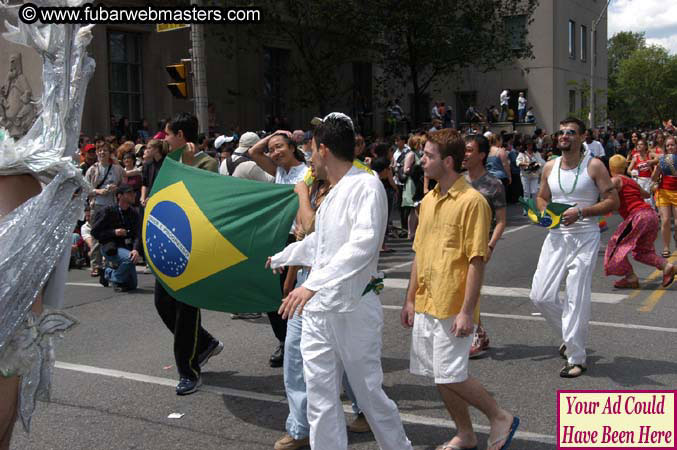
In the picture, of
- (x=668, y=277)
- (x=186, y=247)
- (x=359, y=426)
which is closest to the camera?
(x=359, y=426)

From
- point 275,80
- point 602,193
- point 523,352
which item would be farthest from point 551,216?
point 275,80

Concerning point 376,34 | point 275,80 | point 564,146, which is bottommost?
point 564,146

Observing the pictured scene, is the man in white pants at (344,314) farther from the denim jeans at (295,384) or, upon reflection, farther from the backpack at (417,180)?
the backpack at (417,180)

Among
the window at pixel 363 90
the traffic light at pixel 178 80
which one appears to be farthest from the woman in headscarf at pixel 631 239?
the window at pixel 363 90

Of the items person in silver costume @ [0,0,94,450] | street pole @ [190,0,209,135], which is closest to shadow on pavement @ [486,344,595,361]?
person in silver costume @ [0,0,94,450]

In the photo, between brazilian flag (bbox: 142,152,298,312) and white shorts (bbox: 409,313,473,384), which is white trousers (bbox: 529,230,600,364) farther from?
brazilian flag (bbox: 142,152,298,312)

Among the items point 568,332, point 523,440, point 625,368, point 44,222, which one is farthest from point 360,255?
point 625,368

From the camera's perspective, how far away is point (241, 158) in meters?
8.05

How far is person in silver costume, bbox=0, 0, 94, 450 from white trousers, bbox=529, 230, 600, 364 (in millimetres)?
4004

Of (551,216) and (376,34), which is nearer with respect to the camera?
(551,216)

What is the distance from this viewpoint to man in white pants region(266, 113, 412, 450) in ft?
12.4

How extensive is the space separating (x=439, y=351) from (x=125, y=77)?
2007cm

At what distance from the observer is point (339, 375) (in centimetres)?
397

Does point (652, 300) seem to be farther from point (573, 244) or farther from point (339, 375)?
point (339, 375)
